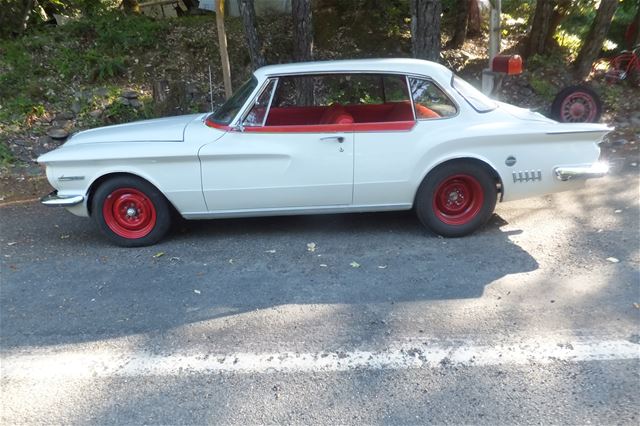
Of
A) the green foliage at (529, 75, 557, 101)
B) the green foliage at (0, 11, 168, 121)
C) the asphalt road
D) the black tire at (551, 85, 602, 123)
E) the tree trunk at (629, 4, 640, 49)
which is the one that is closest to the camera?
the asphalt road

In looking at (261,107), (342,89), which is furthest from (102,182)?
(342,89)

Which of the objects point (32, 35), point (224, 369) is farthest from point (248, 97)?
point (32, 35)

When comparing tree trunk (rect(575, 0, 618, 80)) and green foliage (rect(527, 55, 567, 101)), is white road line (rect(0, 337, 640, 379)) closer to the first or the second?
green foliage (rect(527, 55, 567, 101))

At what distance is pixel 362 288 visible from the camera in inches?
154

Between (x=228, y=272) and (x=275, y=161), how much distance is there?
1.01 metres

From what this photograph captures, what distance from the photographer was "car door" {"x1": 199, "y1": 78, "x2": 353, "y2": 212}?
179 inches

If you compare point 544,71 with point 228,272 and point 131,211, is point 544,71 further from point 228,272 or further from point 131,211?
point 131,211

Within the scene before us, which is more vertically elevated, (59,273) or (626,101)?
(626,101)

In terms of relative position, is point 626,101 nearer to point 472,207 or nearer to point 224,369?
point 472,207

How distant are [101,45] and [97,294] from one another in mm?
8131

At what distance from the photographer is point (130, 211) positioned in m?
4.80

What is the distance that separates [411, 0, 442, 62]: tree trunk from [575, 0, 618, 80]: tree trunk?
342 cm

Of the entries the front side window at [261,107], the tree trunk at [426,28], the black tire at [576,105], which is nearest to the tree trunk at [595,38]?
the black tire at [576,105]

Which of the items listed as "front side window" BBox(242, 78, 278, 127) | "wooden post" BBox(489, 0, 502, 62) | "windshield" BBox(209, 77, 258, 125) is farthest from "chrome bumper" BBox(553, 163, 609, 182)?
"wooden post" BBox(489, 0, 502, 62)
